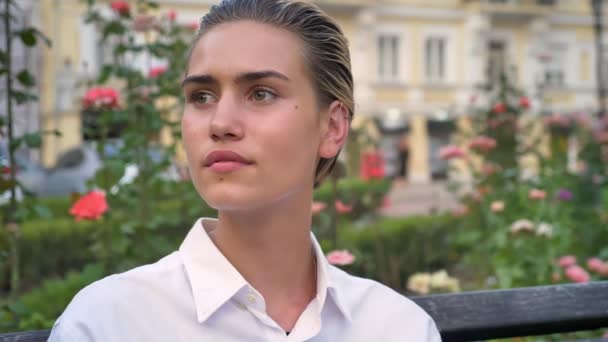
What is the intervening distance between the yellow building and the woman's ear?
737 inches

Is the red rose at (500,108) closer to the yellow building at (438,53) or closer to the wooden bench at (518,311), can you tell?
the wooden bench at (518,311)

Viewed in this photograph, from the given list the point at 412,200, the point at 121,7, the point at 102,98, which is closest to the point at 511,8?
the point at 412,200

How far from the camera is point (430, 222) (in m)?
5.89

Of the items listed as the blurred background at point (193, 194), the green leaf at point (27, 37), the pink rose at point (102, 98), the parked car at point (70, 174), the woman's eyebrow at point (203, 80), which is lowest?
the parked car at point (70, 174)

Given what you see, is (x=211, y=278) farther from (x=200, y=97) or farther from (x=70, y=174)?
(x=70, y=174)

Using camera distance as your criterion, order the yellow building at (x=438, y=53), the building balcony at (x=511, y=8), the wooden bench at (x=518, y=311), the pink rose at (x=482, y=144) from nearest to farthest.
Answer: the wooden bench at (x=518, y=311), the pink rose at (x=482, y=144), the yellow building at (x=438, y=53), the building balcony at (x=511, y=8)

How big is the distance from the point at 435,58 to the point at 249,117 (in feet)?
72.1

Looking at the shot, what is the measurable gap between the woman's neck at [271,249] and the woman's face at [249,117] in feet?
0.17

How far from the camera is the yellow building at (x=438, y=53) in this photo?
21359 millimetres

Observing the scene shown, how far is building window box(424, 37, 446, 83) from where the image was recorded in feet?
73.7

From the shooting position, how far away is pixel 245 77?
1172 mm

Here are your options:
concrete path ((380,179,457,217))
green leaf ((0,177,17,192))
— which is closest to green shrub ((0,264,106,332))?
green leaf ((0,177,17,192))

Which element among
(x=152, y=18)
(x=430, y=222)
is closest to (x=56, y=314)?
(x=152, y=18)

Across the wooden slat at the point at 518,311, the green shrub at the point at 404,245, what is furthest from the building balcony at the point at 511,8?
the wooden slat at the point at 518,311
